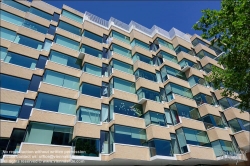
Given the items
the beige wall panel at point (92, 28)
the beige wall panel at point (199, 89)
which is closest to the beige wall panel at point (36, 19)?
the beige wall panel at point (92, 28)

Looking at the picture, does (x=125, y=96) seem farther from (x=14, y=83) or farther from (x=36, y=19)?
(x=36, y=19)

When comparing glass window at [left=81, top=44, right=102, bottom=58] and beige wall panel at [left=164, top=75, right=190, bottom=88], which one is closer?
glass window at [left=81, top=44, right=102, bottom=58]

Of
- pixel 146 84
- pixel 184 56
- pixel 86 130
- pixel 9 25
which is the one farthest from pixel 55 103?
pixel 184 56

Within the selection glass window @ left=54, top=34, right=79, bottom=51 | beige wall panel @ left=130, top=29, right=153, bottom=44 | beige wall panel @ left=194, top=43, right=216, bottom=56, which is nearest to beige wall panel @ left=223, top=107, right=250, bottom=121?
beige wall panel @ left=194, top=43, right=216, bottom=56

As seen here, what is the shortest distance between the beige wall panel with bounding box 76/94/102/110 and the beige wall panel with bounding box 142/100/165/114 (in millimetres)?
5243

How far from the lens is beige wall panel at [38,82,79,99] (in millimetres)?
17428

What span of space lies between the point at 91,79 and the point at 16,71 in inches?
293

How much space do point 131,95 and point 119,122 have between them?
4208 mm

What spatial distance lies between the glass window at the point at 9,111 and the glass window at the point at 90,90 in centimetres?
622

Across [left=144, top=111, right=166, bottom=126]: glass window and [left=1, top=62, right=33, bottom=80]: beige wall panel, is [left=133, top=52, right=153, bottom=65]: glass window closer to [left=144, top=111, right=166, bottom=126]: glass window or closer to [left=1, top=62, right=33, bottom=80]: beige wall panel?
[left=144, top=111, right=166, bottom=126]: glass window

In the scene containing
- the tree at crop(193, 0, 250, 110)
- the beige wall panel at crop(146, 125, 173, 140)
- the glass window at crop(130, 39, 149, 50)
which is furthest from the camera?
the glass window at crop(130, 39, 149, 50)

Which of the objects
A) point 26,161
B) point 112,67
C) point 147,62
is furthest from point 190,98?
point 26,161

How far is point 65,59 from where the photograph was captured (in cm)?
2116

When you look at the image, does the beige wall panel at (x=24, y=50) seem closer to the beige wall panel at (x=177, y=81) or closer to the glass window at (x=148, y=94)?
the glass window at (x=148, y=94)
